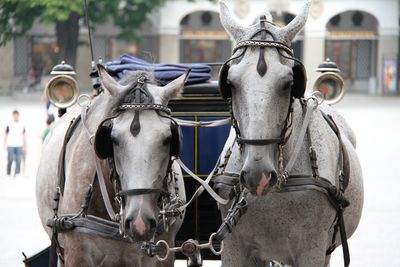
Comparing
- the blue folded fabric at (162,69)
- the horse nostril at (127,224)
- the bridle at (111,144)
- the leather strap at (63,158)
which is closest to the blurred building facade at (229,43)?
the blue folded fabric at (162,69)

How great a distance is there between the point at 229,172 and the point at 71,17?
38156mm

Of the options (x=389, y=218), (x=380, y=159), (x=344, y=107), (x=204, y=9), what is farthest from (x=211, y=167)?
(x=204, y=9)

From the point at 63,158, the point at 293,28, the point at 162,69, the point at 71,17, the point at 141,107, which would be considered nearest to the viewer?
the point at 141,107

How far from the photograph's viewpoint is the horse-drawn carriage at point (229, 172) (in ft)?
16.5

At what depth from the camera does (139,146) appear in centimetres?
498

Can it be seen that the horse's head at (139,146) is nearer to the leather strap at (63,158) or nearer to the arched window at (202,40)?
the leather strap at (63,158)

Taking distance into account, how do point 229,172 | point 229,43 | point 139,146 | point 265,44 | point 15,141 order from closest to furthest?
point 139,146 < point 265,44 < point 229,172 < point 15,141 < point 229,43

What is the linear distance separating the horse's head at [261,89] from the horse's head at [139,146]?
0.36m

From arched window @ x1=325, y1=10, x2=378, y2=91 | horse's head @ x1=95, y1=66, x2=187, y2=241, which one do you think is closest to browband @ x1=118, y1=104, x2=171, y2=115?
horse's head @ x1=95, y1=66, x2=187, y2=241

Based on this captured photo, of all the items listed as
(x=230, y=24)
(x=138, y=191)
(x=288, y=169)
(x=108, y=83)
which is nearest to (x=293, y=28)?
(x=230, y=24)

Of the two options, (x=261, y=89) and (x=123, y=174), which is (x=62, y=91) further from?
(x=261, y=89)

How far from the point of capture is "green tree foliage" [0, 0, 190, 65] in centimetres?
4116

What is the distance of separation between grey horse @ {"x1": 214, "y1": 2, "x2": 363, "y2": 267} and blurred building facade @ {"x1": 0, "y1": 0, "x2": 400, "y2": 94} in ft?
134

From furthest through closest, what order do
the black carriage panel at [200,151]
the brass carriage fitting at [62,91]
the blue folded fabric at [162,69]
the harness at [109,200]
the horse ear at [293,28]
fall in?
the brass carriage fitting at [62,91]
the black carriage panel at [200,151]
the blue folded fabric at [162,69]
the horse ear at [293,28]
the harness at [109,200]
